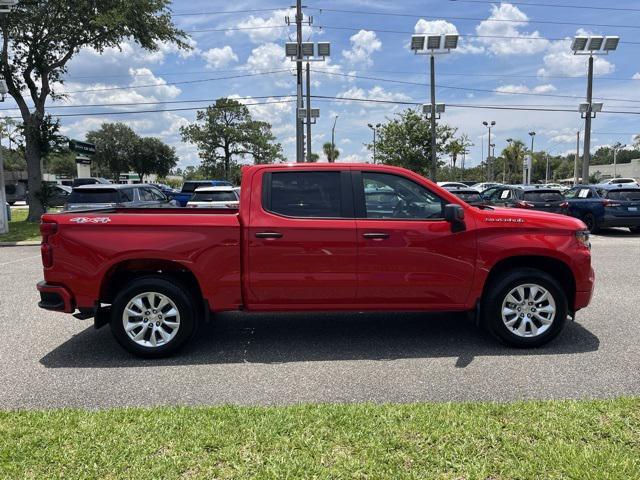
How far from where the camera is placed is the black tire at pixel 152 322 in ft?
16.3

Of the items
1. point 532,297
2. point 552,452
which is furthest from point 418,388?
point 532,297

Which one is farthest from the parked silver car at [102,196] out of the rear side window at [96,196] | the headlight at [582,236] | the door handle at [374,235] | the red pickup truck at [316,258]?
the headlight at [582,236]

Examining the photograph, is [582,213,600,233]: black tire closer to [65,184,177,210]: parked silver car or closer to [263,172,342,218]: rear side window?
[65,184,177,210]: parked silver car

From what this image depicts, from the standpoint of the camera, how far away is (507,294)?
5.13 meters

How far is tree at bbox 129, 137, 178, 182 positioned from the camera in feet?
267

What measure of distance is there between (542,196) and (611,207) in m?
1.93

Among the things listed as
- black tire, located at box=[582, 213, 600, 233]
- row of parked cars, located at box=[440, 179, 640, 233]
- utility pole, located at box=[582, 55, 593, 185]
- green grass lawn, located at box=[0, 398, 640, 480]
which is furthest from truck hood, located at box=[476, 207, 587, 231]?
utility pole, located at box=[582, 55, 593, 185]

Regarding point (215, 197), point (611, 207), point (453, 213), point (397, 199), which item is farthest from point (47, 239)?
point (611, 207)

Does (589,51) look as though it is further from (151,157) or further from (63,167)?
(63,167)

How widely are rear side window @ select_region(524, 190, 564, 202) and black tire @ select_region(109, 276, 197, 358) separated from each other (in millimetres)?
13788

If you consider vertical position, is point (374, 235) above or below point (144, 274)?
above

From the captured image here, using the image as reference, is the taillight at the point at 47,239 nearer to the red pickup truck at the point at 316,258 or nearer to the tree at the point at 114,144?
the red pickup truck at the point at 316,258

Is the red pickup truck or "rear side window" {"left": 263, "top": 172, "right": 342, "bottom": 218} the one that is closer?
the red pickup truck

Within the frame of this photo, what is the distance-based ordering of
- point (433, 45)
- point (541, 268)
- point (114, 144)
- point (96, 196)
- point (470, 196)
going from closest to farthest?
point (541, 268) → point (96, 196) → point (470, 196) → point (433, 45) → point (114, 144)
